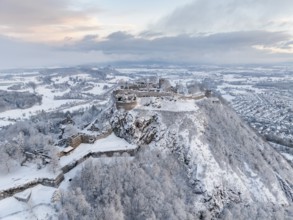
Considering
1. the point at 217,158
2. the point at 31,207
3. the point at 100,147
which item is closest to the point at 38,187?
the point at 31,207

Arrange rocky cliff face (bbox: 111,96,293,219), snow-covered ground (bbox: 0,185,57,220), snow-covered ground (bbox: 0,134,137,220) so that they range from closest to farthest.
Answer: snow-covered ground (bbox: 0,185,57,220)
snow-covered ground (bbox: 0,134,137,220)
rocky cliff face (bbox: 111,96,293,219)

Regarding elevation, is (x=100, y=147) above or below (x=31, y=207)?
above

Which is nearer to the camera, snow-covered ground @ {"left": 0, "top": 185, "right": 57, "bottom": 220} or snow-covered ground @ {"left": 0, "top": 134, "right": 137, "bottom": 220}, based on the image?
snow-covered ground @ {"left": 0, "top": 185, "right": 57, "bottom": 220}

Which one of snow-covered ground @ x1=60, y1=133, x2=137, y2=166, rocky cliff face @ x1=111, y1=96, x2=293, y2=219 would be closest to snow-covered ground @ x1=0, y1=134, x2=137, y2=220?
snow-covered ground @ x1=60, y1=133, x2=137, y2=166

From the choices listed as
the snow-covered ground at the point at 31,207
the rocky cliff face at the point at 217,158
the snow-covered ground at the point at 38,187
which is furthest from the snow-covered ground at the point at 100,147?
the snow-covered ground at the point at 31,207

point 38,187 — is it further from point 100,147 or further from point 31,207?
point 100,147

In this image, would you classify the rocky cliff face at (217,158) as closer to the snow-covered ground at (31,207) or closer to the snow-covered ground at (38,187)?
the snow-covered ground at (38,187)

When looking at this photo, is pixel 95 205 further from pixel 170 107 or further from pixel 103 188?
pixel 170 107

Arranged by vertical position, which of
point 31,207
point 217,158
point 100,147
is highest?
point 100,147

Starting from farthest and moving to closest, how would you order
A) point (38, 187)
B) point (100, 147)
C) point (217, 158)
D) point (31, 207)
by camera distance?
point (217, 158) → point (100, 147) → point (38, 187) → point (31, 207)

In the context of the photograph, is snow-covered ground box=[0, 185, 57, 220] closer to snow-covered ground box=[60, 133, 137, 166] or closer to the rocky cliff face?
snow-covered ground box=[60, 133, 137, 166]

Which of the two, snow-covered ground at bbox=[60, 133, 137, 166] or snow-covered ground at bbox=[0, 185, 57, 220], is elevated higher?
snow-covered ground at bbox=[60, 133, 137, 166]
